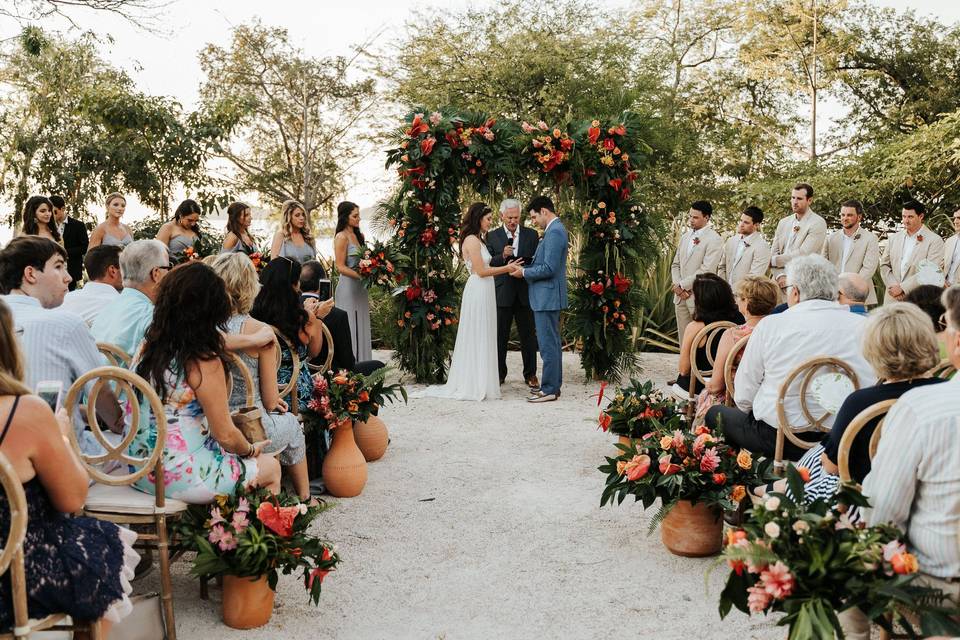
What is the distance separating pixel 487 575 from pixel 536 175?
5.43 m

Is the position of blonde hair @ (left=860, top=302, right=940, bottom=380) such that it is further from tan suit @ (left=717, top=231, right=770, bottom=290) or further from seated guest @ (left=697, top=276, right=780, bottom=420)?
tan suit @ (left=717, top=231, right=770, bottom=290)

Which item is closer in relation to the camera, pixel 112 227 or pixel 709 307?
pixel 709 307

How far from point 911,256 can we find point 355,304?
5.29 m

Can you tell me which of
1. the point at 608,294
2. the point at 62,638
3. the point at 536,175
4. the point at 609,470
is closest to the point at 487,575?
the point at 609,470

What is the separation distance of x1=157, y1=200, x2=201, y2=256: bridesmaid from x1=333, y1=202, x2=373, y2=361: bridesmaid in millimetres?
1390

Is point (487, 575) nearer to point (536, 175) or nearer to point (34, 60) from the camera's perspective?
point (536, 175)

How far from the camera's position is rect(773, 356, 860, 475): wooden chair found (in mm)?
3371

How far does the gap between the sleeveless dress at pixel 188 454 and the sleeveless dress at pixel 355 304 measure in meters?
4.52

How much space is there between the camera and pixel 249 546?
2967 mm

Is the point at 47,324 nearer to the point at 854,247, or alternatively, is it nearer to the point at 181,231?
the point at 181,231

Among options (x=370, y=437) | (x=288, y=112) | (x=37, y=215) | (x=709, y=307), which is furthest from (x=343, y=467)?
(x=288, y=112)

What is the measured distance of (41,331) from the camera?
289cm

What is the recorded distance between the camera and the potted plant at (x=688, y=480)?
11.9 feet

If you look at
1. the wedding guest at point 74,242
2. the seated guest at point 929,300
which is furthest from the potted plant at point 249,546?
the wedding guest at point 74,242
